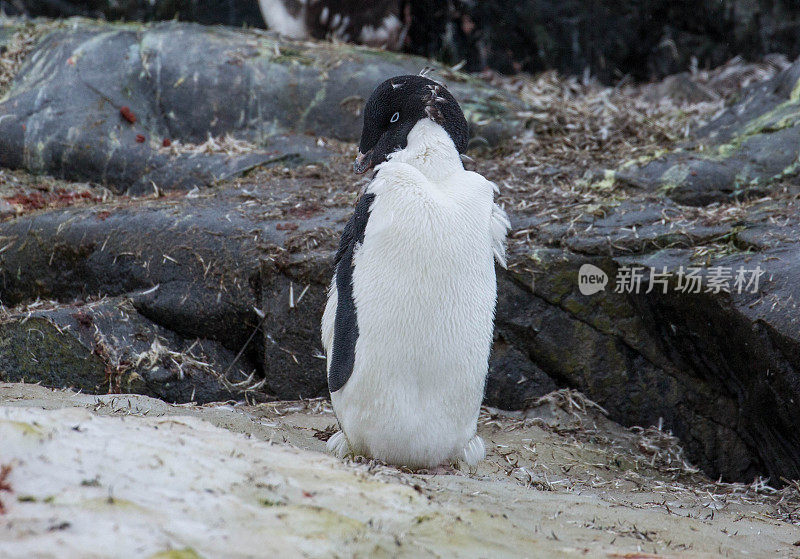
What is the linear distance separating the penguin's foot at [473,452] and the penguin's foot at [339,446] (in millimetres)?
467

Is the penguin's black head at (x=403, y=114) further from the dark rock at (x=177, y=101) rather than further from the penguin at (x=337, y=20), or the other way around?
the penguin at (x=337, y=20)

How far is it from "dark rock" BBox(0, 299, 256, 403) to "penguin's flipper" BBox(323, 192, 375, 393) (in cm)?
140

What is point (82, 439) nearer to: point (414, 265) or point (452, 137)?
point (414, 265)

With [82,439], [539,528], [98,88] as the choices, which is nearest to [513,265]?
[539,528]

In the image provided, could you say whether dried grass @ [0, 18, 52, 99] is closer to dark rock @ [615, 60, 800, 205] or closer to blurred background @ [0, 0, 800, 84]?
blurred background @ [0, 0, 800, 84]

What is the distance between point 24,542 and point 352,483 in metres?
0.87

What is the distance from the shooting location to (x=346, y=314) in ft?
10.6

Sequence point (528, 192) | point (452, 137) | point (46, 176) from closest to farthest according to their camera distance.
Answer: point (452, 137) → point (528, 192) → point (46, 176)

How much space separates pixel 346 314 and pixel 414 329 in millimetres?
299

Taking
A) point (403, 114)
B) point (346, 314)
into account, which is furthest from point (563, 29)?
point (346, 314)

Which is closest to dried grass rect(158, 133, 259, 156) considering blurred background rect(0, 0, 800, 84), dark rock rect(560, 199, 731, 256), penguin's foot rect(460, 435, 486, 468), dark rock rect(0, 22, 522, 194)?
dark rock rect(0, 22, 522, 194)

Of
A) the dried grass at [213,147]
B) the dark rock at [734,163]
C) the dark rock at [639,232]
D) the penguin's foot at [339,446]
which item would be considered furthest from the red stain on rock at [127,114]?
the penguin's foot at [339,446]

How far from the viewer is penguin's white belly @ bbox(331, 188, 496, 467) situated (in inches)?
122

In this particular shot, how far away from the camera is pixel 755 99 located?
20.3ft
